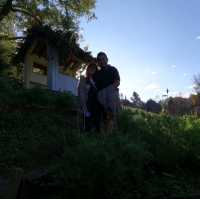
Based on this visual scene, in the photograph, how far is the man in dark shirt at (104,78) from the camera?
6.19m

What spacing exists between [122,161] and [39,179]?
1.17 meters

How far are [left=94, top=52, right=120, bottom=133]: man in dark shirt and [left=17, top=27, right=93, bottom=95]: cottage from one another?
7.99 metres

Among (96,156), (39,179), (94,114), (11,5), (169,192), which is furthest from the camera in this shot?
(11,5)

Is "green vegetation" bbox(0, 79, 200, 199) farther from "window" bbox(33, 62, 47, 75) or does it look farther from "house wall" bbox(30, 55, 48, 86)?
"window" bbox(33, 62, 47, 75)

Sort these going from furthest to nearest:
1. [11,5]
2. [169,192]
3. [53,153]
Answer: [11,5] → [53,153] → [169,192]

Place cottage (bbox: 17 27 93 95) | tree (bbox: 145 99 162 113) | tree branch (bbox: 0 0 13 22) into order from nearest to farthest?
tree (bbox: 145 99 162 113), cottage (bbox: 17 27 93 95), tree branch (bbox: 0 0 13 22)

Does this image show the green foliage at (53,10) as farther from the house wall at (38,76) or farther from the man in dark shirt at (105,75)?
the man in dark shirt at (105,75)

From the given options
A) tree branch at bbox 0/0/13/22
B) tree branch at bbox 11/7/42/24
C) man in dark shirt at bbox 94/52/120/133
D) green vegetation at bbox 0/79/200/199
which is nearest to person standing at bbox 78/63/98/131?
man in dark shirt at bbox 94/52/120/133

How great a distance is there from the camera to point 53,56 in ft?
52.1

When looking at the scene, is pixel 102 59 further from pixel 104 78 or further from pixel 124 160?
pixel 124 160

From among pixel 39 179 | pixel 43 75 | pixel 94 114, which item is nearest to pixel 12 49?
pixel 43 75

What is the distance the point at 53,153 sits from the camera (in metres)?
5.27

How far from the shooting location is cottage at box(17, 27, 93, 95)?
605 inches

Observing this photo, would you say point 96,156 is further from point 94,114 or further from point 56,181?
point 94,114
